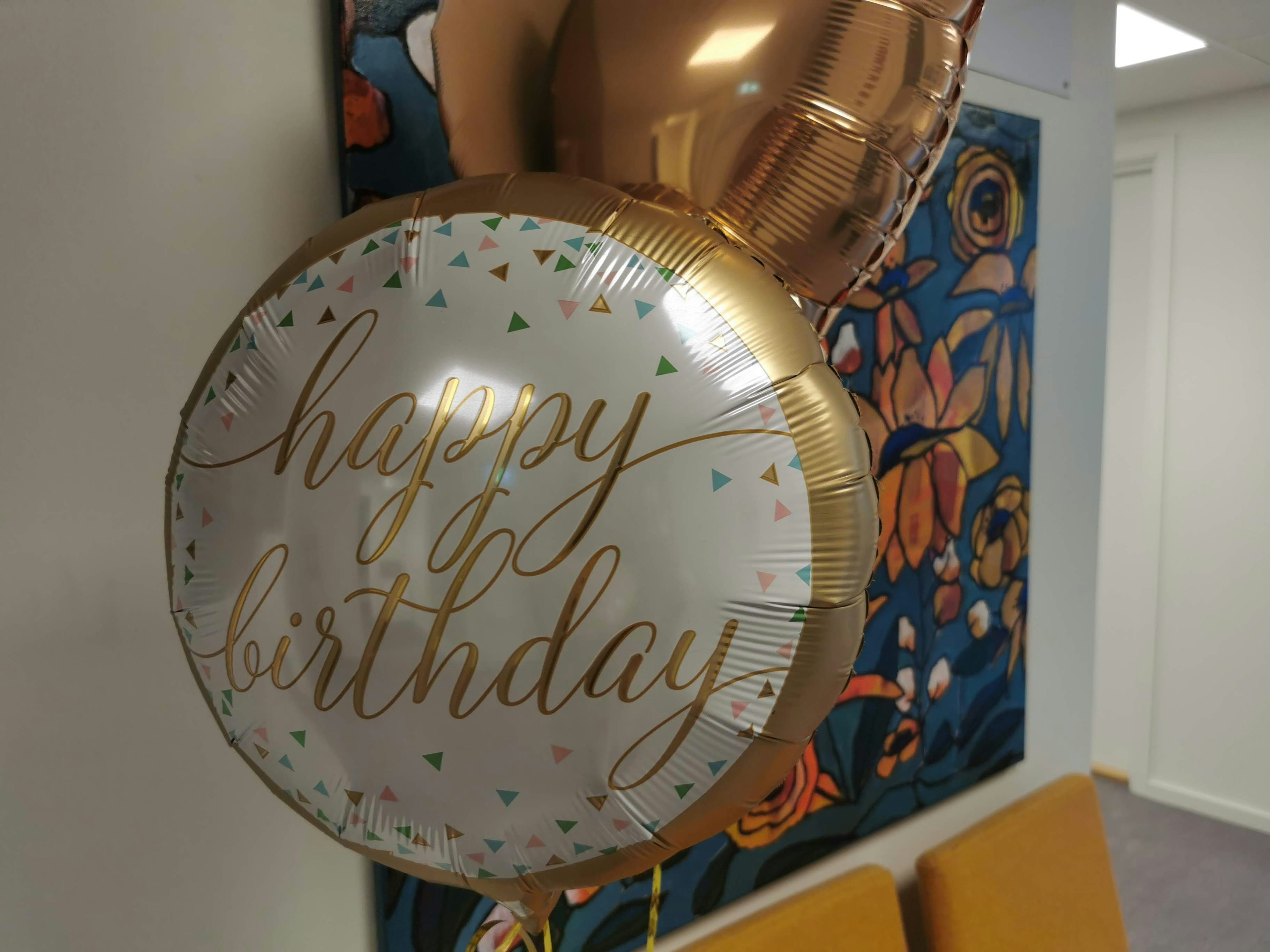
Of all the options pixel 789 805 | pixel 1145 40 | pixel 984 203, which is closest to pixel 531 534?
pixel 789 805

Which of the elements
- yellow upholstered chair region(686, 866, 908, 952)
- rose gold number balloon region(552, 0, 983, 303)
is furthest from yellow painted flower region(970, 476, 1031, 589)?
rose gold number balloon region(552, 0, 983, 303)

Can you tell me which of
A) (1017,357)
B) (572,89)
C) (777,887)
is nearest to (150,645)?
(572,89)

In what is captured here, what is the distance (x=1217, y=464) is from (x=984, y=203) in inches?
85.6

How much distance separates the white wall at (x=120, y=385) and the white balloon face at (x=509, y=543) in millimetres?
311

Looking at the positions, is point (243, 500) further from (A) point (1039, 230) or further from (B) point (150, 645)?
(A) point (1039, 230)

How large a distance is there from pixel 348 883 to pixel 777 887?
2.35 feet

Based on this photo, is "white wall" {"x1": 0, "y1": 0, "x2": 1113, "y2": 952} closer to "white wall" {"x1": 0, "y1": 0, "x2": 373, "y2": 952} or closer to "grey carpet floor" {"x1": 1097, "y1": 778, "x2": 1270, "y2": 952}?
"white wall" {"x1": 0, "y1": 0, "x2": 373, "y2": 952}

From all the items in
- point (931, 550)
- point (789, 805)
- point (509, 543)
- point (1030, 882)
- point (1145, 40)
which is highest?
point (1145, 40)

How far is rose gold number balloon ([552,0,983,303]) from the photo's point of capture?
2.11ft

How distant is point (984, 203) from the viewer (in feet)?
4.88

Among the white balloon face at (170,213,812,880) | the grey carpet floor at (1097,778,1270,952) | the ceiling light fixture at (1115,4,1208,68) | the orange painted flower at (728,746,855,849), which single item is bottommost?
the grey carpet floor at (1097,778,1270,952)

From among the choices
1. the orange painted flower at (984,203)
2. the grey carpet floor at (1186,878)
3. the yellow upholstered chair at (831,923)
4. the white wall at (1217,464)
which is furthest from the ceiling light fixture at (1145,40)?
the grey carpet floor at (1186,878)

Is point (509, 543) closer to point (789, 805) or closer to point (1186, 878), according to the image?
point (789, 805)

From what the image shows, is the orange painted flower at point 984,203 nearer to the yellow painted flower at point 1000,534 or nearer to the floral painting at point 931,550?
the floral painting at point 931,550
